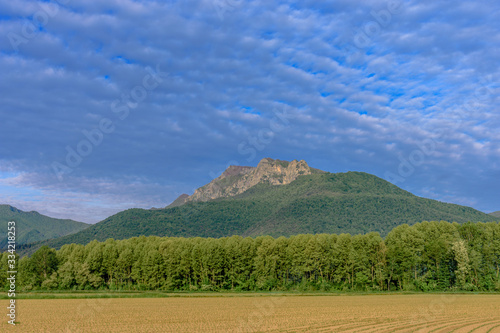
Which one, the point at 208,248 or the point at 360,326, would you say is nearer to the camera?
the point at 360,326

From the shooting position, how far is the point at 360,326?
105 ft

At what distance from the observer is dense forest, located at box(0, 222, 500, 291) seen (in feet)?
271

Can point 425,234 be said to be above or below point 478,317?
above

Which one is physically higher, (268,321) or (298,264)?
(298,264)

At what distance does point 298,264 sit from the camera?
291 ft

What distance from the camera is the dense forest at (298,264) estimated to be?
8275 cm

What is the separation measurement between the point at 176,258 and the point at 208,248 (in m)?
7.79

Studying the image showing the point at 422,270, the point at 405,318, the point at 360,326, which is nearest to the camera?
the point at 360,326

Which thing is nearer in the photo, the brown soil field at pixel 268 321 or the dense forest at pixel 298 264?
the brown soil field at pixel 268 321

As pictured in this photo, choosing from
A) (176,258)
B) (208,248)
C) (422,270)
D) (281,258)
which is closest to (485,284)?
(422,270)

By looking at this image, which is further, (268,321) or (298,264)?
(298,264)

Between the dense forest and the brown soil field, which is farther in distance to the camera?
the dense forest

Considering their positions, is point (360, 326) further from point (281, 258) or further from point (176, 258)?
point (176, 258)

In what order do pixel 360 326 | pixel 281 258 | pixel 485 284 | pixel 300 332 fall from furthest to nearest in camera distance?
pixel 281 258
pixel 485 284
pixel 360 326
pixel 300 332
